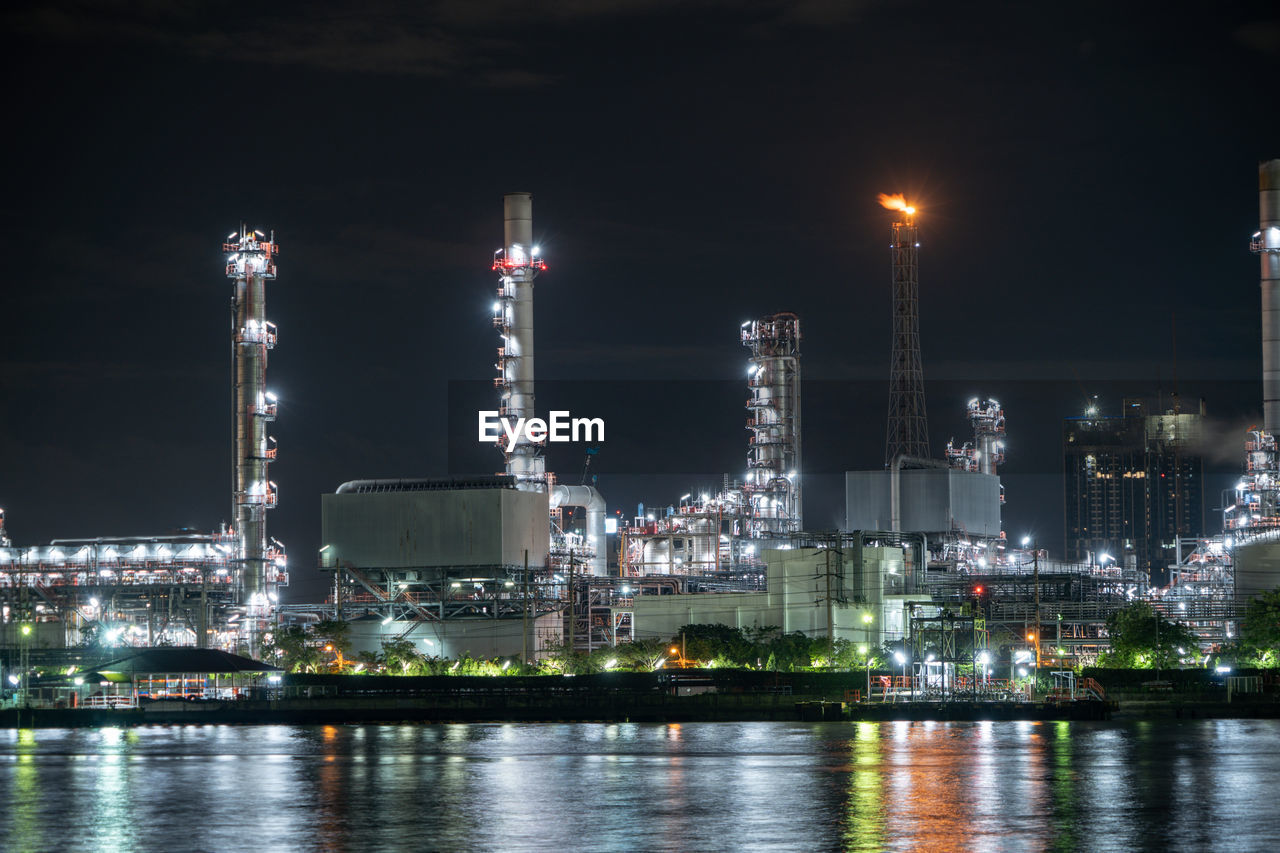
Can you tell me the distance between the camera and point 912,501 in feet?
518

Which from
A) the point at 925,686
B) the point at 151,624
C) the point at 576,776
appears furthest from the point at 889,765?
the point at 151,624

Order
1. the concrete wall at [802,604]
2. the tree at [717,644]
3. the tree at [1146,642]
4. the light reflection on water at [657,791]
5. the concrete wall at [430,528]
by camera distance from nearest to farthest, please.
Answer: the light reflection on water at [657,791], the tree at [1146,642], the tree at [717,644], the concrete wall at [802,604], the concrete wall at [430,528]

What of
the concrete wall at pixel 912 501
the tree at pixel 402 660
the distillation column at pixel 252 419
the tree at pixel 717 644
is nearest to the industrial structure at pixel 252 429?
the distillation column at pixel 252 419

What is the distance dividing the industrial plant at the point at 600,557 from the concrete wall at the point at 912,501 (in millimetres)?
191

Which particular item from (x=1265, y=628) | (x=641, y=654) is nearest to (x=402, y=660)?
(x=641, y=654)

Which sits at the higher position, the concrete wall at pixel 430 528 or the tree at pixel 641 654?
the concrete wall at pixel 430 528

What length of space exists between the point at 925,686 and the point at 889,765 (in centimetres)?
3912

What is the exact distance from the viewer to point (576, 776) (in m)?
60.6

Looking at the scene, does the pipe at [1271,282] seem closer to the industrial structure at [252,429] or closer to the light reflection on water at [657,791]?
the light reflection on water at [657,791]

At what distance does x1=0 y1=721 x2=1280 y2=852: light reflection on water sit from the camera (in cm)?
4350

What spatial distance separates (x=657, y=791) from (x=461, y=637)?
73.0 meters

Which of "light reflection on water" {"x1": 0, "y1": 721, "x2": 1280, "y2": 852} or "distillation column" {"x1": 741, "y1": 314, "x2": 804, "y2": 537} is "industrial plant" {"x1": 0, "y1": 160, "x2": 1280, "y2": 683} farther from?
"light reflection on water" {"x1": 0, "y1": 721, "x2": 1280, "y2": 852}

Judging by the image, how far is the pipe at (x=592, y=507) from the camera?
149 metres

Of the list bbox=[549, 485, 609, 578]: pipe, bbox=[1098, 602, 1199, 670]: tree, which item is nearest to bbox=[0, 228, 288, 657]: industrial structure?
bbox=[549, 485, 609, 578]: pipe
